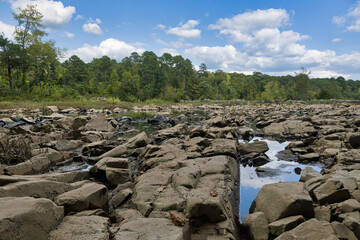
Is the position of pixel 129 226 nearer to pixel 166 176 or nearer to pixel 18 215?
pixel 18 215

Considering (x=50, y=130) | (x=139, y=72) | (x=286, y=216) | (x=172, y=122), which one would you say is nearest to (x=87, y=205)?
(x=286, y=216)

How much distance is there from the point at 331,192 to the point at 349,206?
0.30m

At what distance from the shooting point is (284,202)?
2812mm

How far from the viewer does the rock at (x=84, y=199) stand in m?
2.78

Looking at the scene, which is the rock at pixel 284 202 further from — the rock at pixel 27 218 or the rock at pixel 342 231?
the rock at pixel 27 218

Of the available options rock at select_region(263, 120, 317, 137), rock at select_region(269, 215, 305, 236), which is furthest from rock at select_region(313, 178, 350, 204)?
rock at select_region(263, 120, 317, 137)

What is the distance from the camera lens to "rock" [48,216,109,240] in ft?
6.95

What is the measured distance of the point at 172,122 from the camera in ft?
50.1

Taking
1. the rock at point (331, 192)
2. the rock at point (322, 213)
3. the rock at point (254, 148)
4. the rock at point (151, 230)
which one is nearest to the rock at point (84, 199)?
the rock at point (151, 230)

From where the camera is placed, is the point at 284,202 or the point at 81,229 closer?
the point at 81,229

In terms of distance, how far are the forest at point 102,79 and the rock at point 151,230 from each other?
35.6 metres

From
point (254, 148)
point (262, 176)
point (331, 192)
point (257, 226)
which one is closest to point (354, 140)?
point (254, 148)

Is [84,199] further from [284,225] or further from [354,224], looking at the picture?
[354,224]

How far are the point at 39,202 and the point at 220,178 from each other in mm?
2728
